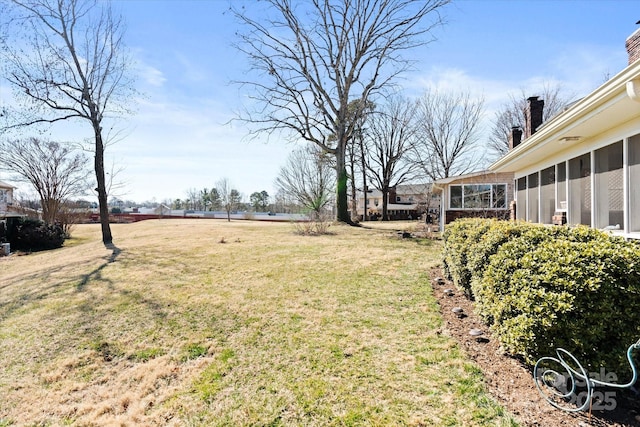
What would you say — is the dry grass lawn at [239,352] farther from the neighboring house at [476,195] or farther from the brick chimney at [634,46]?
the neighboring house at [476,195]

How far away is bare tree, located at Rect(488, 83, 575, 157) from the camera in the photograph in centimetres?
2277

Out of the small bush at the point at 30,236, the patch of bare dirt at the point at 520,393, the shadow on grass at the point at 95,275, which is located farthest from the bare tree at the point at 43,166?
the patch of bare dirt at the point at 520,393

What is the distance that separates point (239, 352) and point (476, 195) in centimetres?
1540

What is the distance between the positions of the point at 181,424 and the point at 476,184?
53.9 feet

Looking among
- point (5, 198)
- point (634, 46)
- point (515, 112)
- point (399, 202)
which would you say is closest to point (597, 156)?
point (634, 46)

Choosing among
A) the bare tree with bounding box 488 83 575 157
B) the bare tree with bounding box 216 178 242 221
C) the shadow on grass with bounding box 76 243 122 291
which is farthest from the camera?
the bare tree with bounding box 216 178 242 221

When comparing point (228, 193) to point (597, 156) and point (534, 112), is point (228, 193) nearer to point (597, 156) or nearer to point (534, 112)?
point (534, 112)

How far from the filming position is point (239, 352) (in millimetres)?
3482

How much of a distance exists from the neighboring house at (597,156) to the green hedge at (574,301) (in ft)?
6.29

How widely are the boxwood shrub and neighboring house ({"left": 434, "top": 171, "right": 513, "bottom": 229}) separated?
45.3 feet

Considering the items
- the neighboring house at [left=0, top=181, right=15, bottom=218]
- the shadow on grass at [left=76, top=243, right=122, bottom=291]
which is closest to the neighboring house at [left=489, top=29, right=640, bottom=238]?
the shadow on grass at [left=76, top=243, right=122, bottom=291]

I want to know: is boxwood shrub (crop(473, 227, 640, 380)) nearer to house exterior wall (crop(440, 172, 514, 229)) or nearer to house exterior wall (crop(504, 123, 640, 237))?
house exterior wall (crop(504, 123, 640, 237))

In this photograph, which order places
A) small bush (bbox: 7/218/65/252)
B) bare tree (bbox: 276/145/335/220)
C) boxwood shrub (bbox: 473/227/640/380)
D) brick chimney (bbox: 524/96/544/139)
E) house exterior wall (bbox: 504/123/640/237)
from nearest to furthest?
boxwood shrub (bbox: 473/227/640/380), house exterior wall (bbox: 504/123/640/237), brick chimney (bbox: 524/96/544/139), small bush (bbox: 7/218/65/252), bare tree (bbox: 276/145/335/220)

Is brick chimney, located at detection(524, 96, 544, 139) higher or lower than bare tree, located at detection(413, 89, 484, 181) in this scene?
lower
